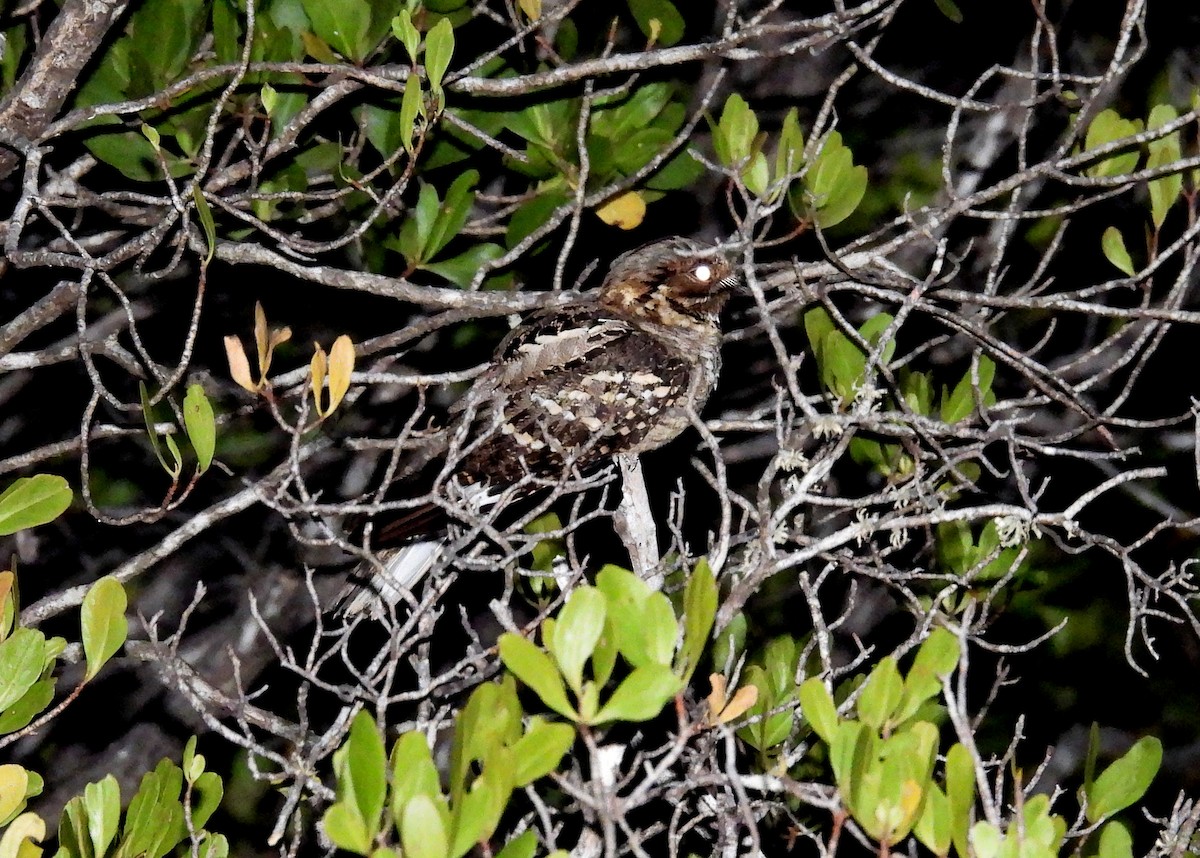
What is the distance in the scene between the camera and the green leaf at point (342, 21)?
3.05m

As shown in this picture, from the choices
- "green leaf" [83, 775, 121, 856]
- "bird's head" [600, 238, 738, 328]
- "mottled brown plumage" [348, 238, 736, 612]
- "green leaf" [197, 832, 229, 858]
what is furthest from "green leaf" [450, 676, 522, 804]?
"bird's head" [600, 238, 738, 328]

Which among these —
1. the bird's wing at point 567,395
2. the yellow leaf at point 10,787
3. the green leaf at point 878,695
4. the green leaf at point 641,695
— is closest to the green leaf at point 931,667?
the green leaf at point 878,695

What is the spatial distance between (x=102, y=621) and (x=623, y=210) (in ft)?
6.12

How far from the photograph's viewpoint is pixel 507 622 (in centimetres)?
Answer: 203

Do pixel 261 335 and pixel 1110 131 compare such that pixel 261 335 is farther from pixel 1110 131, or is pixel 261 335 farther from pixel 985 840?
pixel 1110 131

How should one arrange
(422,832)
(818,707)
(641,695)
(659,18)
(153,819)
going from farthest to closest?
1. (659,18)
2. (153,819)
3. (818,707)
4. (641,695)
5. (422,832)

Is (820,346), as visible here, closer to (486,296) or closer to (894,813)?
(486,296)

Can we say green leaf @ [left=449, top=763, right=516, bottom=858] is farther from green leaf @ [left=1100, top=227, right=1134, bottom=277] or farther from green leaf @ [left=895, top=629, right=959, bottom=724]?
green leaf @ [left=1100, top=227, right=1134, bottom=277]

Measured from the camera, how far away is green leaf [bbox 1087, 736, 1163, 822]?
7.20 ft

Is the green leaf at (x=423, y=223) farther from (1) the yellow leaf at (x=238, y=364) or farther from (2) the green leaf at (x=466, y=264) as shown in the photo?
(1) the yellow leaf at (x=238, y=364)

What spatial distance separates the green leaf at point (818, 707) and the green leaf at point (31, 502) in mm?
1221

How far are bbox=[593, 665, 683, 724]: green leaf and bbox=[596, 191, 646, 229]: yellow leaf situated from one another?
2.03m

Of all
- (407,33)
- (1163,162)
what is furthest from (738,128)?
(1163,162)

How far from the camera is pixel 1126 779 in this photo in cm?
221
